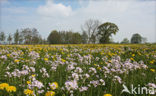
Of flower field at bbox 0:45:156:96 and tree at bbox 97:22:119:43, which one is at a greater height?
tree at bbox 97:22:119:43

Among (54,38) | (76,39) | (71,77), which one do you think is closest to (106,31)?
(76,39)

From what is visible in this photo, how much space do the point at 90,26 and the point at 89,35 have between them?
539cm

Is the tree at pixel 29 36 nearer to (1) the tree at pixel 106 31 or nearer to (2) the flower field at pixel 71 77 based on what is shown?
(1) the tree at pixel 106 31

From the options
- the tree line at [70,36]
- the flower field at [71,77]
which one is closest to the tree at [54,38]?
the tree line at [70,36]

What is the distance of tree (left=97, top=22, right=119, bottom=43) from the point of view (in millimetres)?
62153

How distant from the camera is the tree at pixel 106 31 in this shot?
62153 mm

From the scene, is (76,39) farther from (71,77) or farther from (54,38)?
(71,77)

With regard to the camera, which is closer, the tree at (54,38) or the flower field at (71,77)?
the flower field at (71,77)

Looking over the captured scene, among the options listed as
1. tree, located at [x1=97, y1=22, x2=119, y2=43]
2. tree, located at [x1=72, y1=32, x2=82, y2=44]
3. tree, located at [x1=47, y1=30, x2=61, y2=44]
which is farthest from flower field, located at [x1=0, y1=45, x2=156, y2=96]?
tree, located at [x1=47, y1=30, x2=61, y2=44]

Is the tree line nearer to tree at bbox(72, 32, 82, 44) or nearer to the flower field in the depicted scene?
tree at bbox(72, 32, 82, 44)

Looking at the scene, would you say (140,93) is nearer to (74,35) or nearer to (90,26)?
(90,26)

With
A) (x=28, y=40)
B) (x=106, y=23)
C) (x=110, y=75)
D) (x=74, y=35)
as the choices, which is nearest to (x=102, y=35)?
(x=106, y=23)

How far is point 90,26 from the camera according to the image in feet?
229

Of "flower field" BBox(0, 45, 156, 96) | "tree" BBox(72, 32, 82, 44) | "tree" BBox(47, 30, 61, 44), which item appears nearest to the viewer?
"flower field" BBox(0, 45, 156, 96)
